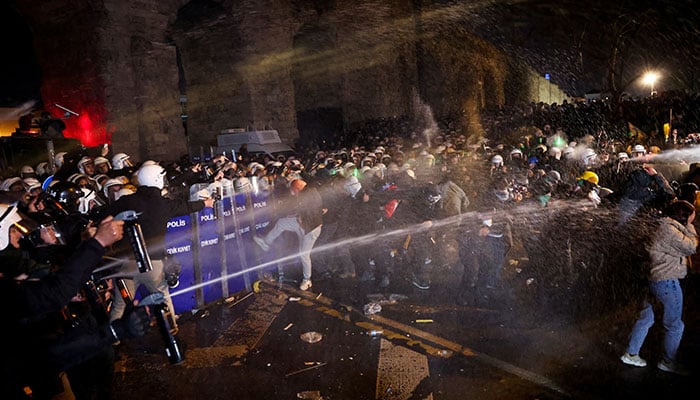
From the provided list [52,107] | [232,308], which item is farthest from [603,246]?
[52,107]

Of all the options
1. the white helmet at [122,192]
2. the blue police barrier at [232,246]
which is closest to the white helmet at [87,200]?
the white helmet at [122,192]

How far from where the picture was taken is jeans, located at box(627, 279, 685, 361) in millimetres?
4129

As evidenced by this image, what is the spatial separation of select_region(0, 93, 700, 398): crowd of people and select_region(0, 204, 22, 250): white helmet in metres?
0.02

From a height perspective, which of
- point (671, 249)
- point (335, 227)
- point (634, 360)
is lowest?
point (634, 360)

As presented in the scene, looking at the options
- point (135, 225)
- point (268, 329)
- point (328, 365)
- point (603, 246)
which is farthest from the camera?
point (603, 246)

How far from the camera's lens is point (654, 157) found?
11.5 metres

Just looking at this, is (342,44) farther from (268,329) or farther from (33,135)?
(268,329)

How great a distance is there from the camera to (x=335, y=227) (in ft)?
28.5

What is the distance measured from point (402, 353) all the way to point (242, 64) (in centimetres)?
1666

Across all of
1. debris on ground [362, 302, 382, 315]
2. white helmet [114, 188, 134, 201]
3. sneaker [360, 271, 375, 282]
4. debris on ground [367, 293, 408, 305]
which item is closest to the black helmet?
white helmet [114, 188, 134, 201]

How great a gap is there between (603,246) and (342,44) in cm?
1988

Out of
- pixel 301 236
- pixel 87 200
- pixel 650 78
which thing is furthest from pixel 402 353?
pixel 650 78

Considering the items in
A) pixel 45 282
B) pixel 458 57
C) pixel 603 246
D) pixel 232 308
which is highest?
pixel 458 57

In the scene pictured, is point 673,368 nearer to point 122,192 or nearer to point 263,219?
point 263,219
